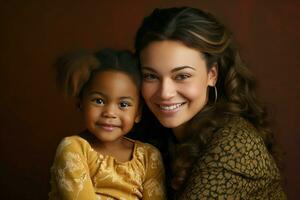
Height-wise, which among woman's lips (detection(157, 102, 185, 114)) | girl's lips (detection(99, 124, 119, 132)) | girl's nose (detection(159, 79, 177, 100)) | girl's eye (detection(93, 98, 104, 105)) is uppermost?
girl's nose (detection(159, 79, 177, 100))

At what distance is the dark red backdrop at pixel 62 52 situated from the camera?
2.52 meters

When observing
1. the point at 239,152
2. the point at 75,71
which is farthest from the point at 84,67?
the point at 239,152

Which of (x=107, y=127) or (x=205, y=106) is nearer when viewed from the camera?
(x=107, y=127)

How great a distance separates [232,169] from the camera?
160 cm

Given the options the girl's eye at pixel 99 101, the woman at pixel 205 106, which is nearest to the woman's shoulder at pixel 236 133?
the woman at pixel 205 106

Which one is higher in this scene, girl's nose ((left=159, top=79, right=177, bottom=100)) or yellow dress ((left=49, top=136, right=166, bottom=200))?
girl's nose ((left=159, top=79, right=177, bottom=100))

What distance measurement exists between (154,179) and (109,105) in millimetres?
318

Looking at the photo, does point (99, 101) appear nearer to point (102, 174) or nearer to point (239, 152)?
point (102, 174)

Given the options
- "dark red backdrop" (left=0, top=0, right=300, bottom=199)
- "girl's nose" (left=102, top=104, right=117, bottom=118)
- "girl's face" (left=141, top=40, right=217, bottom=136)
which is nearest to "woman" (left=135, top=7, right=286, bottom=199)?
"girl's face" (left=141, top=40, right=217, bottom=136)

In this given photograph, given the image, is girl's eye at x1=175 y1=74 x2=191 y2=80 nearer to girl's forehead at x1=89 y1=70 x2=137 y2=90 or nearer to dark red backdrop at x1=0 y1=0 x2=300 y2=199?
girl's forehead at x1=89 y1=70 x2=137 y2=90

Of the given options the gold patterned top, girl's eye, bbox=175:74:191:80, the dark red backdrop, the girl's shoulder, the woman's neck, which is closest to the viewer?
the gold patterned top

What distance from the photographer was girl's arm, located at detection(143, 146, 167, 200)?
1797mm

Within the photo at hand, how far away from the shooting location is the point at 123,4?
8.64ft

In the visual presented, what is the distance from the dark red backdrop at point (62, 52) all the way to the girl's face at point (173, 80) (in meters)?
0.70
